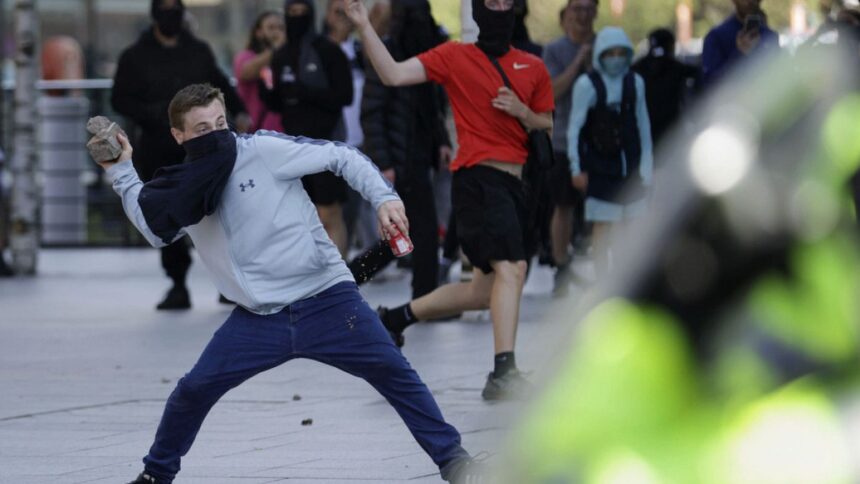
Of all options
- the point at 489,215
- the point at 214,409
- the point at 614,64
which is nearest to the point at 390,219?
the point at 489,215

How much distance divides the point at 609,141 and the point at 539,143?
3.59 m

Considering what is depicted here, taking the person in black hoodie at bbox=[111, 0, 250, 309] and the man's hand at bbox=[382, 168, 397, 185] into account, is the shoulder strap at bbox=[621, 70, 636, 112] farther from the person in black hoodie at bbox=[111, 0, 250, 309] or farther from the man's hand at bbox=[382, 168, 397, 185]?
the person in black hoodie at bbox=[111, 0, 250, 309]

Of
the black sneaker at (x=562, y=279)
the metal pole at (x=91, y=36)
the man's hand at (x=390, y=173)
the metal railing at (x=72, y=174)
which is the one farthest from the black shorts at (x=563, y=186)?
the metal pole at (x=91, y=36)

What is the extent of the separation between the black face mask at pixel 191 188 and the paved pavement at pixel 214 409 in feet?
3.12

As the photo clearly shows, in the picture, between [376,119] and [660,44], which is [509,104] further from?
[660,44]

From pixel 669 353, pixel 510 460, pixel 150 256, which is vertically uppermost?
pixel 669 353

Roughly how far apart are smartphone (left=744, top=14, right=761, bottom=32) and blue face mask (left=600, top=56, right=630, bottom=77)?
786mm

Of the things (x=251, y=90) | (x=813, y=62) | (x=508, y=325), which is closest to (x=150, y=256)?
(x=251, y=90)

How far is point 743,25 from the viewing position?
12148mm

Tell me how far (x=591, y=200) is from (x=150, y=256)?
8625 mm

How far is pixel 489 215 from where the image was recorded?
8.23m

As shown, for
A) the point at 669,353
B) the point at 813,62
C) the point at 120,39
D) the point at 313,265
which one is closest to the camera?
the point at 669,353

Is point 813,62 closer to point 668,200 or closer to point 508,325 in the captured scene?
point 668,200

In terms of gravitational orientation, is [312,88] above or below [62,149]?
above
